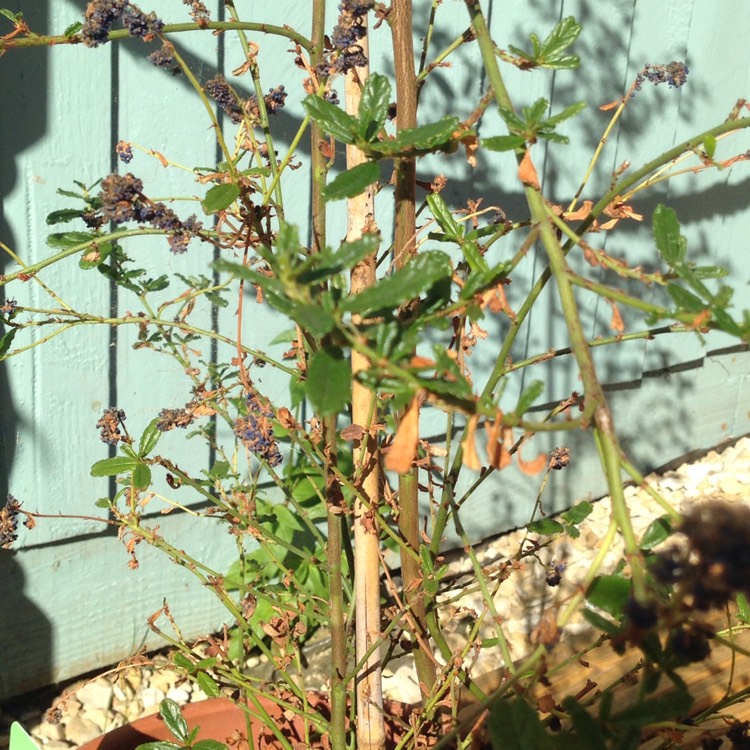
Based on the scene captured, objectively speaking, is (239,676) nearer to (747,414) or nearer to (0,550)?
(0,550)

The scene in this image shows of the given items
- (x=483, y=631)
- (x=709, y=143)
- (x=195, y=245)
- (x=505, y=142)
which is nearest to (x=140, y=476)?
(x=505, y=142)

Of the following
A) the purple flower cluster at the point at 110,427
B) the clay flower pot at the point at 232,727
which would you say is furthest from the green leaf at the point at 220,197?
the clay flower pot at the point at 232,727

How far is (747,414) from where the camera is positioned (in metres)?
3.45

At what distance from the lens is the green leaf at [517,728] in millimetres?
649

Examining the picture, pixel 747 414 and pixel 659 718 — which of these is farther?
pixel 747 414

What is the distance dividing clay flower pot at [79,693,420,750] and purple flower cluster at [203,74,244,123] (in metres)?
0.90

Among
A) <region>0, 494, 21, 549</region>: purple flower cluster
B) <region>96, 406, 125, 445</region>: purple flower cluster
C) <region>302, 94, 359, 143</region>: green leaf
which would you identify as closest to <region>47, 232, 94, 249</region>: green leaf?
<region>96, 406, 125, 445</region>: purple flower cluster

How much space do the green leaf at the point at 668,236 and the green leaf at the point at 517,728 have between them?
1.20 feet

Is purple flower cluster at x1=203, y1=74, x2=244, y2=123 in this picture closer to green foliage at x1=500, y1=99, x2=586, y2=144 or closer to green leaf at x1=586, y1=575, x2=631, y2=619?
green foliage at x1=500, y1=99, x2=586, y2=144

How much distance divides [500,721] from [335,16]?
5.54 ft

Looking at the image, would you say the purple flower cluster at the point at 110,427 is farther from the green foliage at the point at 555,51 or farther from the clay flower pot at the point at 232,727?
the green foliage at the point at 555,51

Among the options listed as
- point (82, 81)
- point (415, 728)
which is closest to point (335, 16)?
point (82, 81)

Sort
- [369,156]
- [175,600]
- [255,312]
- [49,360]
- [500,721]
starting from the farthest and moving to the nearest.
Result: [175,600] < [255,312] < [49,360] < [369,156] < [500,721]

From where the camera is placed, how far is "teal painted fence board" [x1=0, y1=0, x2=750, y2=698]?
1.82 metres
